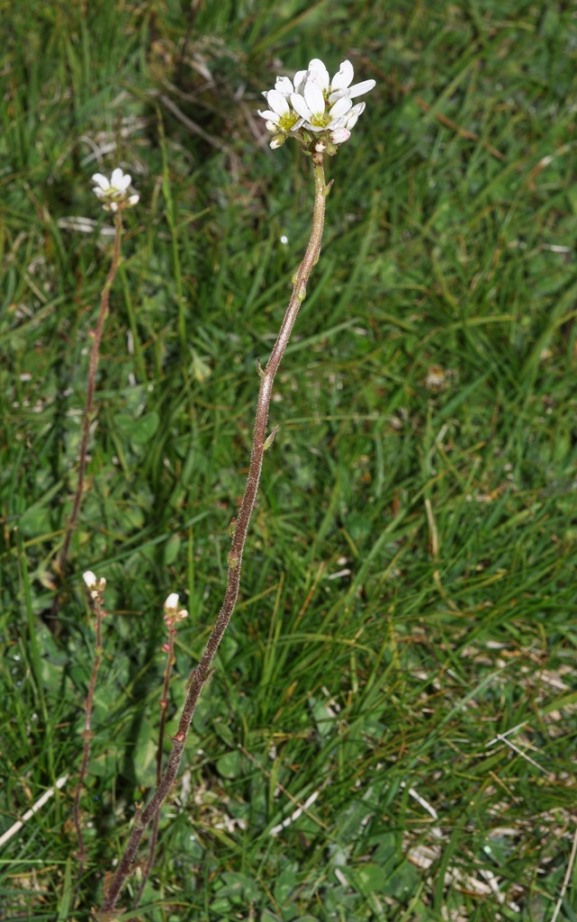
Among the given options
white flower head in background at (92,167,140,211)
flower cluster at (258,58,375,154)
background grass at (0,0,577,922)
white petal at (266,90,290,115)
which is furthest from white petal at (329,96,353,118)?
background grass at (0,0,577,922)

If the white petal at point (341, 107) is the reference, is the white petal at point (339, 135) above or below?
below

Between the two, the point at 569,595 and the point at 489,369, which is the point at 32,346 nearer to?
the point at 489,369

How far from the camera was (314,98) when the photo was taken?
1754mm

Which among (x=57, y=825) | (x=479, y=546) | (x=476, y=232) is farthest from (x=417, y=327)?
(x=57, y=825)

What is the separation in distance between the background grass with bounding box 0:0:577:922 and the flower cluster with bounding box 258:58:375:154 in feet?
4.66

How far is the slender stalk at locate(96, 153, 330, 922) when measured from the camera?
1.69m

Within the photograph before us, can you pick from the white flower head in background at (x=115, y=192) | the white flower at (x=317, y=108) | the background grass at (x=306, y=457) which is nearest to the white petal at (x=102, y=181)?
the white flower head in background at (x=115, y=192)

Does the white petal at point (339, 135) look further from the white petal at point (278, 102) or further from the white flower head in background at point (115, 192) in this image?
the white flower head in background at point (115, 192)

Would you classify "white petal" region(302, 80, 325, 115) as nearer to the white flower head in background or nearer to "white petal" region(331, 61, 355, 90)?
"white petal" region(331, 61, 355, 90)

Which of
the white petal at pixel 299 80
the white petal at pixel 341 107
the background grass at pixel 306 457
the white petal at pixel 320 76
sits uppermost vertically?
the white petal at pixel 320 76

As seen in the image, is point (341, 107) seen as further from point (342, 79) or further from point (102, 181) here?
point (102, 181)

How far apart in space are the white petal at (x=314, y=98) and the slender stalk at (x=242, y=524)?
101mm

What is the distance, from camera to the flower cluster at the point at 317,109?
1709 millimetres

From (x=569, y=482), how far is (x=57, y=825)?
1.90 meters
